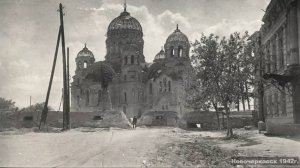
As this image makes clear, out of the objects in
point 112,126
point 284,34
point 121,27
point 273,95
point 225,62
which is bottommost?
point 112,126

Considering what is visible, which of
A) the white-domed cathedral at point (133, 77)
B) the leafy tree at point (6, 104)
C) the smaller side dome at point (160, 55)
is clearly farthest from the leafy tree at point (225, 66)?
the leafy tree at point (6, 104)

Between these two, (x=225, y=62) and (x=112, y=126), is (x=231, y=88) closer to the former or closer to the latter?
(x=225, y=62)

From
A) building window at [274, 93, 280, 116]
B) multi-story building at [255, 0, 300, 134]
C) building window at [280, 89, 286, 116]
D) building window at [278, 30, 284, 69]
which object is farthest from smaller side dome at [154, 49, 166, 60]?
building window at [280, 89, 286, 116]

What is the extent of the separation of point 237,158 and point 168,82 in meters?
47.8

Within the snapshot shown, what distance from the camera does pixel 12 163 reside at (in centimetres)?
1028

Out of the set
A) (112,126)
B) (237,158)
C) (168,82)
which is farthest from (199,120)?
(237,158)

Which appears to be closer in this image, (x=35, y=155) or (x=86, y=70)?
(x=35, y=155)

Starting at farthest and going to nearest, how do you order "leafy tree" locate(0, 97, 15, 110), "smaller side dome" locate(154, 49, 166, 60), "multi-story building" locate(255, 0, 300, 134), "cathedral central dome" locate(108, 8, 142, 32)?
"leafy tree" locate(0, 97, 15, 110)
"smaller side dome" locate(154, 49, 166, 60)
"cathedral central dome" locate(108, 8, 142, 32)
"multi-story building" locate(255, 0, 300, 134)

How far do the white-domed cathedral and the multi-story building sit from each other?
29047 millimetres

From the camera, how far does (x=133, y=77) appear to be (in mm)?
62188

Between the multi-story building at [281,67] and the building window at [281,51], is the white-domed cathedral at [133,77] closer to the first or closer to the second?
the multi-story building at [281,67]

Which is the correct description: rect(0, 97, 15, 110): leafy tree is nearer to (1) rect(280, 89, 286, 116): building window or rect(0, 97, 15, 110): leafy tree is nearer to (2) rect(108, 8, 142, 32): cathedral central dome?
(2) rect(108, 8, 142, 32): cathedral central dome

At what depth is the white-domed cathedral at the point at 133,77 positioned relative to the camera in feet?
194

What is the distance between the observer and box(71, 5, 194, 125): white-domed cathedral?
194 feet
